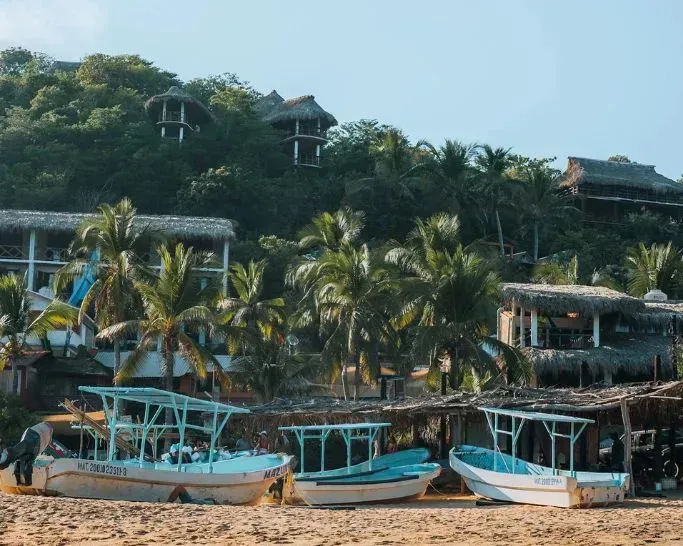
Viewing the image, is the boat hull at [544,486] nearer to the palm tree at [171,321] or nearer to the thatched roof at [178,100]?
the palm tree at [171,321]

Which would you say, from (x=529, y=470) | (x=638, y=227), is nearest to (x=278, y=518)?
(x=529, y=470)

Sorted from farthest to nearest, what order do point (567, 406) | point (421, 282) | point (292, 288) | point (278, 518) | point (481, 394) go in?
point (292, 288) → point (421, 282) → point (481, 394) → point (567, 406) → point (278, 518)

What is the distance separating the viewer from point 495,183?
157 feet

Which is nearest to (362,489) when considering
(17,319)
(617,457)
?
(617,457)

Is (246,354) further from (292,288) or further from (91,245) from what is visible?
(292,288)

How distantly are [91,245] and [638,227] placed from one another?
92.3 feet

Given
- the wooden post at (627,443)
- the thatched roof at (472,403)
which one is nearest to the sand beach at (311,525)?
the wooden post at (627,443)

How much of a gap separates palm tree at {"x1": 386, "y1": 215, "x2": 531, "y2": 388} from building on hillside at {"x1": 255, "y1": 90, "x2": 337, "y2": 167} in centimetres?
2513

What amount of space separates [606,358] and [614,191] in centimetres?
2330

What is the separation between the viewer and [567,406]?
2322cm

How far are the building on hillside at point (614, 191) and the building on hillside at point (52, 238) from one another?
1978 centimetres

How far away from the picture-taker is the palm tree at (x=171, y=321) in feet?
95.9

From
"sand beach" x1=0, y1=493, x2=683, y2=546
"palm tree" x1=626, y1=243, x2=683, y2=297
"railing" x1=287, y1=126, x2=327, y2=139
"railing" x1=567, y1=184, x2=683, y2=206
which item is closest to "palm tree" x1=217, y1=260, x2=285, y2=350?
"palm tree" x1=626, y1=243, x2=683, y2=297

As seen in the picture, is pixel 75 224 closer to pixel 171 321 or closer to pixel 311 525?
pixel 171 321
